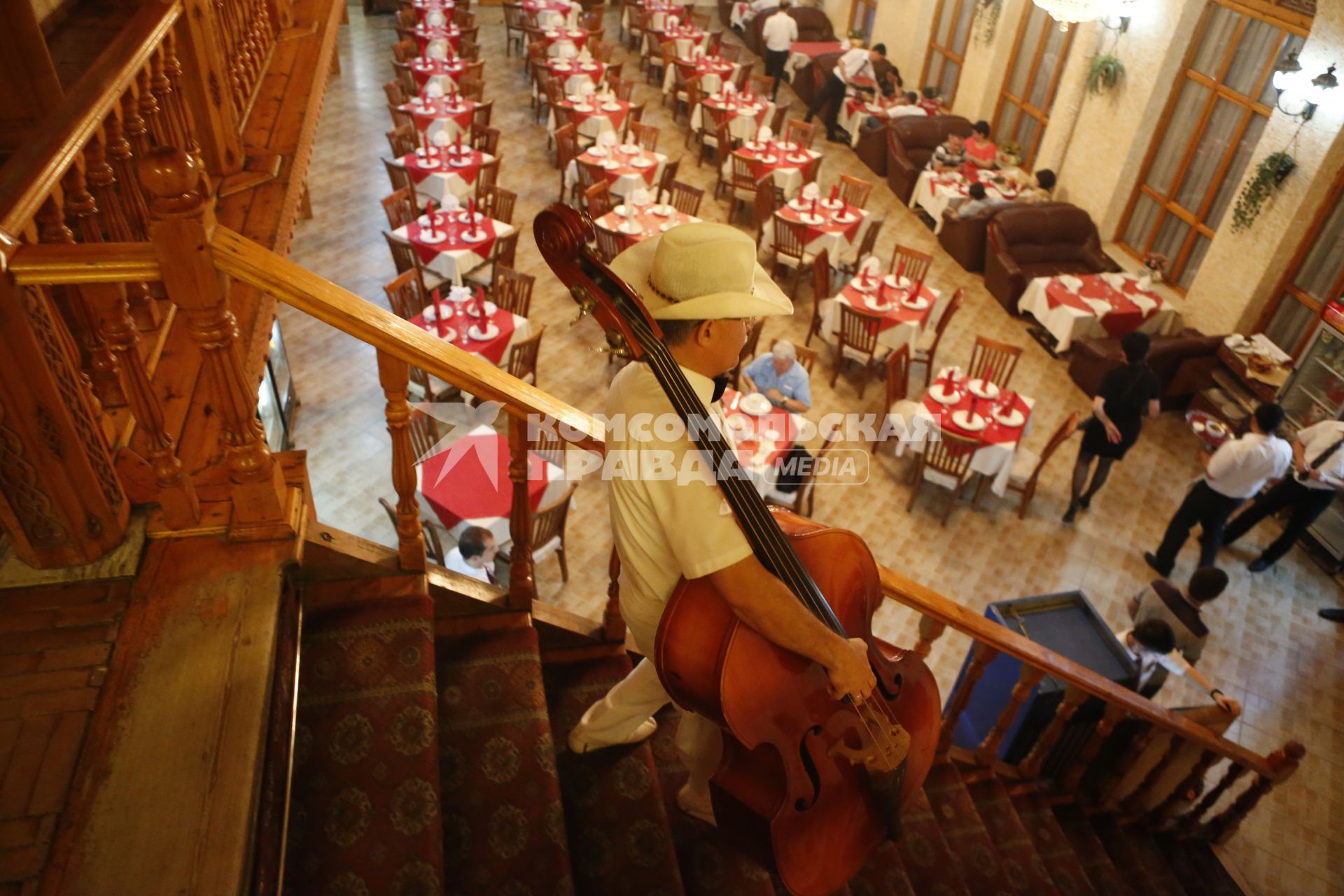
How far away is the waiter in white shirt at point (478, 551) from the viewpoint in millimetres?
5004

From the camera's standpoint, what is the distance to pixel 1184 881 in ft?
13.2

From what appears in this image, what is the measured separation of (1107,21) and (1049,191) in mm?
1830

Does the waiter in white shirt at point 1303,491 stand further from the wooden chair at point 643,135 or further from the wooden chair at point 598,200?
the wooden chair at point 643,135

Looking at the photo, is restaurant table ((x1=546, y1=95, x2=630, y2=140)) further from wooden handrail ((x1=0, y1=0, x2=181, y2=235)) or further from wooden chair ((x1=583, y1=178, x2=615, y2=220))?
wooden handrail ((x1=0, y1=0, x2=181, y2=235))

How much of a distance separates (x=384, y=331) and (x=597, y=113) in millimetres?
9428

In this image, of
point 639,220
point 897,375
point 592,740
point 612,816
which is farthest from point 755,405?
point 612,816

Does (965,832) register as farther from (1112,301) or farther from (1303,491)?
(1112,301)

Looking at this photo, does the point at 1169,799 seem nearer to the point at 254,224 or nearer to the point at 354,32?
the point at 254,224

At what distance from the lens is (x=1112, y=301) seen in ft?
28.1

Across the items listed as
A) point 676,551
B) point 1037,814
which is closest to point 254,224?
point 676,551

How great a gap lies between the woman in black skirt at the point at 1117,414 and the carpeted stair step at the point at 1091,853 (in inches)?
136

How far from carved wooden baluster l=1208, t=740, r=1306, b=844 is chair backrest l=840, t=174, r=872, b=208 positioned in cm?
688

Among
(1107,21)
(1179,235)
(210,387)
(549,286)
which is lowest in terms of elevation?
(549,286)

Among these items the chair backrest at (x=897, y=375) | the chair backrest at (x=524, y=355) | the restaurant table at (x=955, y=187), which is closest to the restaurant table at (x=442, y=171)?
the chair backrest at (x=524, y=355)
